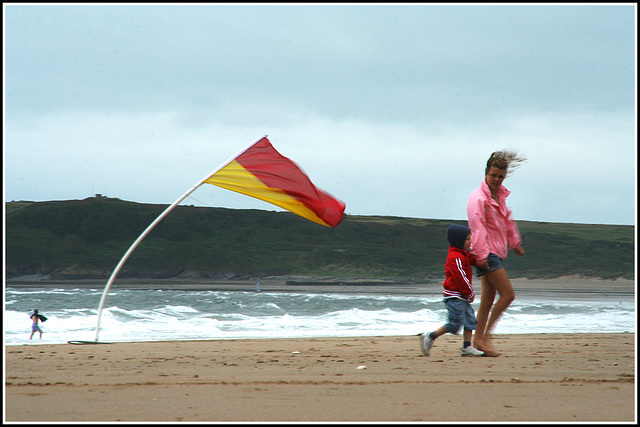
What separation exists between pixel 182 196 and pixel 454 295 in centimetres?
471

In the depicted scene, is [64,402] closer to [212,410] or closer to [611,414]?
[212,410]

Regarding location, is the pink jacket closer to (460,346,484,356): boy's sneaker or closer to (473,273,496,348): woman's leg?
(473,273,496,348): woman's leg

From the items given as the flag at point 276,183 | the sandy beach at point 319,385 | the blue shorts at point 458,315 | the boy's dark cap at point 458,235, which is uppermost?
the flag at point 276,183

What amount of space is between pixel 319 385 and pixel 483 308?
2201mm

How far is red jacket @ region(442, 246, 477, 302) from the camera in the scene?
6.15m

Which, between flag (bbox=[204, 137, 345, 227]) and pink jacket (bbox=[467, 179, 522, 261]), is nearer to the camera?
pink jacket (bbox=[467, 179, 522, 261])

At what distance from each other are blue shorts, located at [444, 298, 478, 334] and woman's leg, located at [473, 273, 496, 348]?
0.26 feet

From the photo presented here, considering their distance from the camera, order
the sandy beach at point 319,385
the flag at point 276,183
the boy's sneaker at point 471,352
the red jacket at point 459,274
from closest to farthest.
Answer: the sandy beach at point 319,385 → the red jacket at point 459,274 → the boy's sneaker at point 471,352 → the flag at point 276,183

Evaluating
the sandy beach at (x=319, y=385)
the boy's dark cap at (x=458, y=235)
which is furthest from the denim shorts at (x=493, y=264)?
the sandy beach at (x=319, y=385)

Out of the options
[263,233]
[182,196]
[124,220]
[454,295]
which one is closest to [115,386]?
[454,295]

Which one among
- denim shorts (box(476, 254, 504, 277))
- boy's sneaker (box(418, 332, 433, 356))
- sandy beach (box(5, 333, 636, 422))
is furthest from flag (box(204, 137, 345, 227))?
denim shorts (box(476, 254, 504, 277))

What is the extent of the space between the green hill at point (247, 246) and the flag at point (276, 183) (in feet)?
184

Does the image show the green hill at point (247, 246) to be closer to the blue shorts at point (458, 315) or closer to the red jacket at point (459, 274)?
the blue shorts at point (458, 315)

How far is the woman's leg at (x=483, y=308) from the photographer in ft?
20.3
